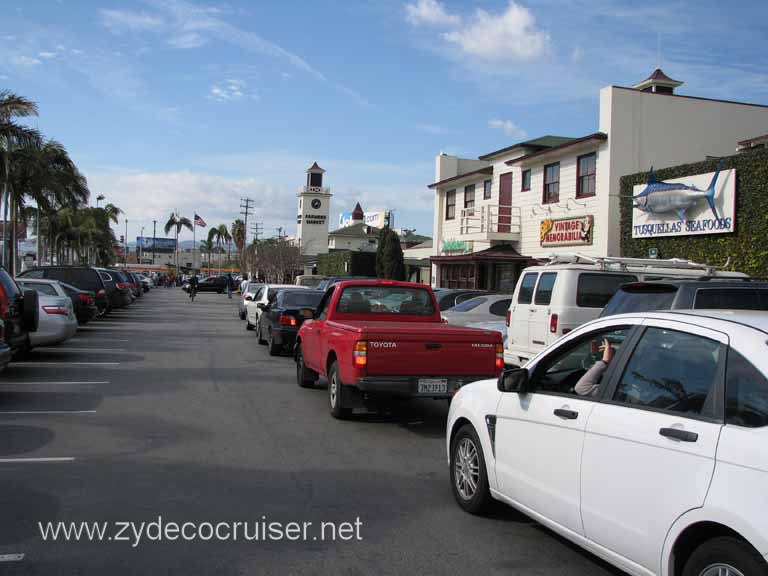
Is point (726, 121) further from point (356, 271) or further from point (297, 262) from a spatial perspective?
point (297, 262)

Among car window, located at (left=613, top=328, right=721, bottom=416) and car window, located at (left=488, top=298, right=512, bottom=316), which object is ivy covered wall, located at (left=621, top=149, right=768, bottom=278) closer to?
car window, located at (left=488, top=298, right=512, bottom=316)

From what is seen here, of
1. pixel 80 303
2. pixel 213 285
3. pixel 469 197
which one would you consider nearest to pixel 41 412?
pixel 80 303

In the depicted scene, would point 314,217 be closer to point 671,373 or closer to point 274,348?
point 274,348

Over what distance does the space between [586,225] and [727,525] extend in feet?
75.5

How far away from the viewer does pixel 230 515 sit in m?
5.59

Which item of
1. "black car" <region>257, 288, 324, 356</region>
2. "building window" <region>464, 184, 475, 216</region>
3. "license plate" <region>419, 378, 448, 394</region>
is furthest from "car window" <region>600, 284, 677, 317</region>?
"building window" <region>464, 184, 475, 216</region>

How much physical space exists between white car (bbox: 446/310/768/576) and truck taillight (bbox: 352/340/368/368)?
324 centimetres

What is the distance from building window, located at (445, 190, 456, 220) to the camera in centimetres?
3650

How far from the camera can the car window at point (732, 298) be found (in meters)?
7.93

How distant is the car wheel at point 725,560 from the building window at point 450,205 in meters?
33.3

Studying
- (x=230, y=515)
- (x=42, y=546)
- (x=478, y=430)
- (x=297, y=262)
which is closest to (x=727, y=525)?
(x=478, y=430)

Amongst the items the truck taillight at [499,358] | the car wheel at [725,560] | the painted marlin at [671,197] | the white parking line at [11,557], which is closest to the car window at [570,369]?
the car wheel at [725,560]

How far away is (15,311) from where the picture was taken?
466 inches

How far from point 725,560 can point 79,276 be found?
24565mm
